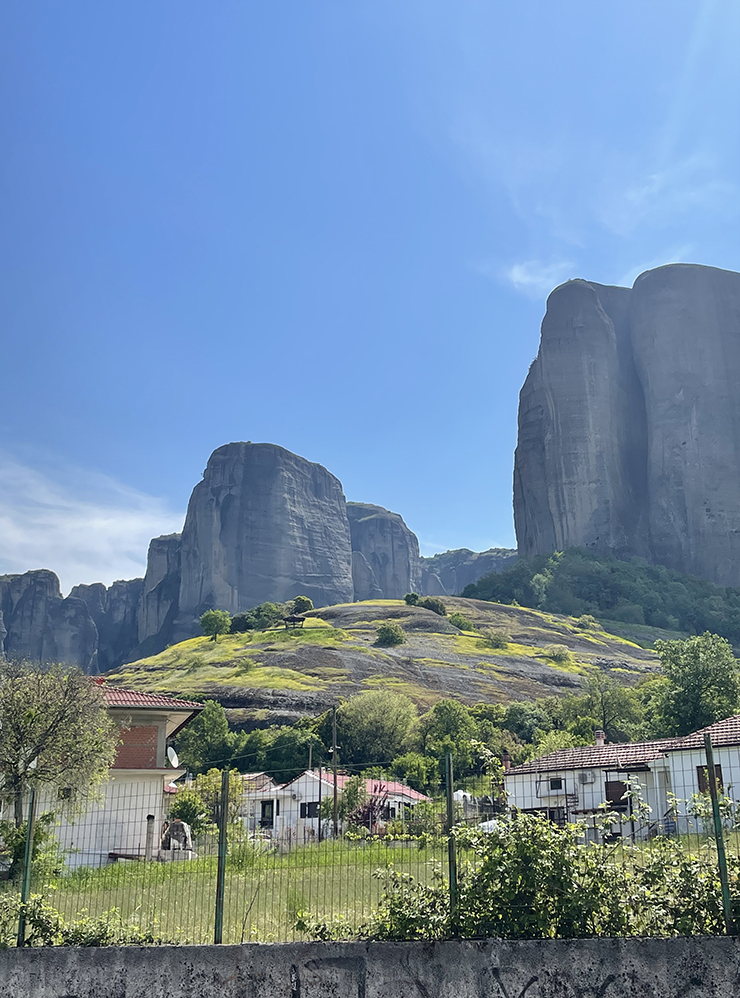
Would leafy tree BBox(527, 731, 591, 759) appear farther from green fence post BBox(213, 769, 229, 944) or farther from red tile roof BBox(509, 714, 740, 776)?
green fence post BBox(213, 769, 229, 944)

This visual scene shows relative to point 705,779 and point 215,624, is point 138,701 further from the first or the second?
point 215,624

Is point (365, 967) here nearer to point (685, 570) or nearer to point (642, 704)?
point (642, 704)

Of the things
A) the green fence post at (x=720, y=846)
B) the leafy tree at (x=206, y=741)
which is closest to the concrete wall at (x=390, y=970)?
the green fence post at (x=720, y=846)

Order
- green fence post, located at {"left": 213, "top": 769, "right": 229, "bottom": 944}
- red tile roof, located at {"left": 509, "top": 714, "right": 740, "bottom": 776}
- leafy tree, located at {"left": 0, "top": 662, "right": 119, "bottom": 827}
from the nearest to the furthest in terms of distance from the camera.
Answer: green fence post, located at {"left": 213, "top": 769, "right": 229, "bottom": 944} → leafy tree, located at {"left": 0, "top": 662, "right": 119, "bottom": 827} → red tile roof, located at {"left": 509, "top": 714, "right": 740, "bottom": 776}

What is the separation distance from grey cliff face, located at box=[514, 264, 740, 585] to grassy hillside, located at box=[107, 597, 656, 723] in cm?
3956

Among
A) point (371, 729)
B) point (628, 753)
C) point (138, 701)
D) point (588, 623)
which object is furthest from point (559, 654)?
point (138, 701)

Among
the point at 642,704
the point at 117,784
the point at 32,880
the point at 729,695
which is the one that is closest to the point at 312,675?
the point at 642,704

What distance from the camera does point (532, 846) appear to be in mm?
7426

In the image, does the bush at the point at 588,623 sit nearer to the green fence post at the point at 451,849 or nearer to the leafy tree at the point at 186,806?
the leafy tree at the point at 186,806

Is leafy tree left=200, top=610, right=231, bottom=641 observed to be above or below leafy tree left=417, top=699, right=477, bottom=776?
above

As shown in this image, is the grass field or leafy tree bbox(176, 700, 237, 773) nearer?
the grass field

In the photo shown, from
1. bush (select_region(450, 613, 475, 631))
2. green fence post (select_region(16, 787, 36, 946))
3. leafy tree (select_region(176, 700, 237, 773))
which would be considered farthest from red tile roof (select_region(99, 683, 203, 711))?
bush (select_region(450, 613, 475, 631))

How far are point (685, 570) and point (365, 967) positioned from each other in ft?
493

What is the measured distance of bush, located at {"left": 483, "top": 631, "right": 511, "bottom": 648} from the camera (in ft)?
340
